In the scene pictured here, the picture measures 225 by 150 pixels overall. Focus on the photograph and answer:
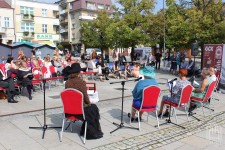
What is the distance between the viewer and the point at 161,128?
6.25m

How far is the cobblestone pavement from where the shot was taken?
5133 millimetres

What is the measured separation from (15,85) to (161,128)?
5.30m

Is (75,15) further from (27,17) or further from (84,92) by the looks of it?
(84,92)

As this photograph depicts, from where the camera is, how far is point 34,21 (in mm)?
53812

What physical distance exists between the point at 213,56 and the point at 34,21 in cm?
4661

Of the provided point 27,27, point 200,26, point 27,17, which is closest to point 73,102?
point 200,26

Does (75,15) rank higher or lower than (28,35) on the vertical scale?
higher

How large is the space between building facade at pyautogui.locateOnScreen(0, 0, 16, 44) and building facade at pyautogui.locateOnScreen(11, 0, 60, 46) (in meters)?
2.71

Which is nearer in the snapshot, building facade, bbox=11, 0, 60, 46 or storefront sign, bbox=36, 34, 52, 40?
building facade, bbox=11, 0, 60, 46

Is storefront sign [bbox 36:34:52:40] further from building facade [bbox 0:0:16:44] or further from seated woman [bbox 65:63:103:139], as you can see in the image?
seated woman [bbox 65:63:103:139]

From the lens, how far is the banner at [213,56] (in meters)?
13.2

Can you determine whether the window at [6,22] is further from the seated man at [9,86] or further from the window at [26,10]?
the seated man at [9,86]

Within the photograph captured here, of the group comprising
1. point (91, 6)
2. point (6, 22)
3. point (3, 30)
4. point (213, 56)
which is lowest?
point (213, 56)

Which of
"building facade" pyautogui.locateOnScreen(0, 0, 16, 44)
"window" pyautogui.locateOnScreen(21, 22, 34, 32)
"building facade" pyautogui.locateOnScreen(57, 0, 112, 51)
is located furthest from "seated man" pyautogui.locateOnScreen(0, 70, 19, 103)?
"building facade" pyautogui.locateOnScreen(57, 0, 112, 51)
